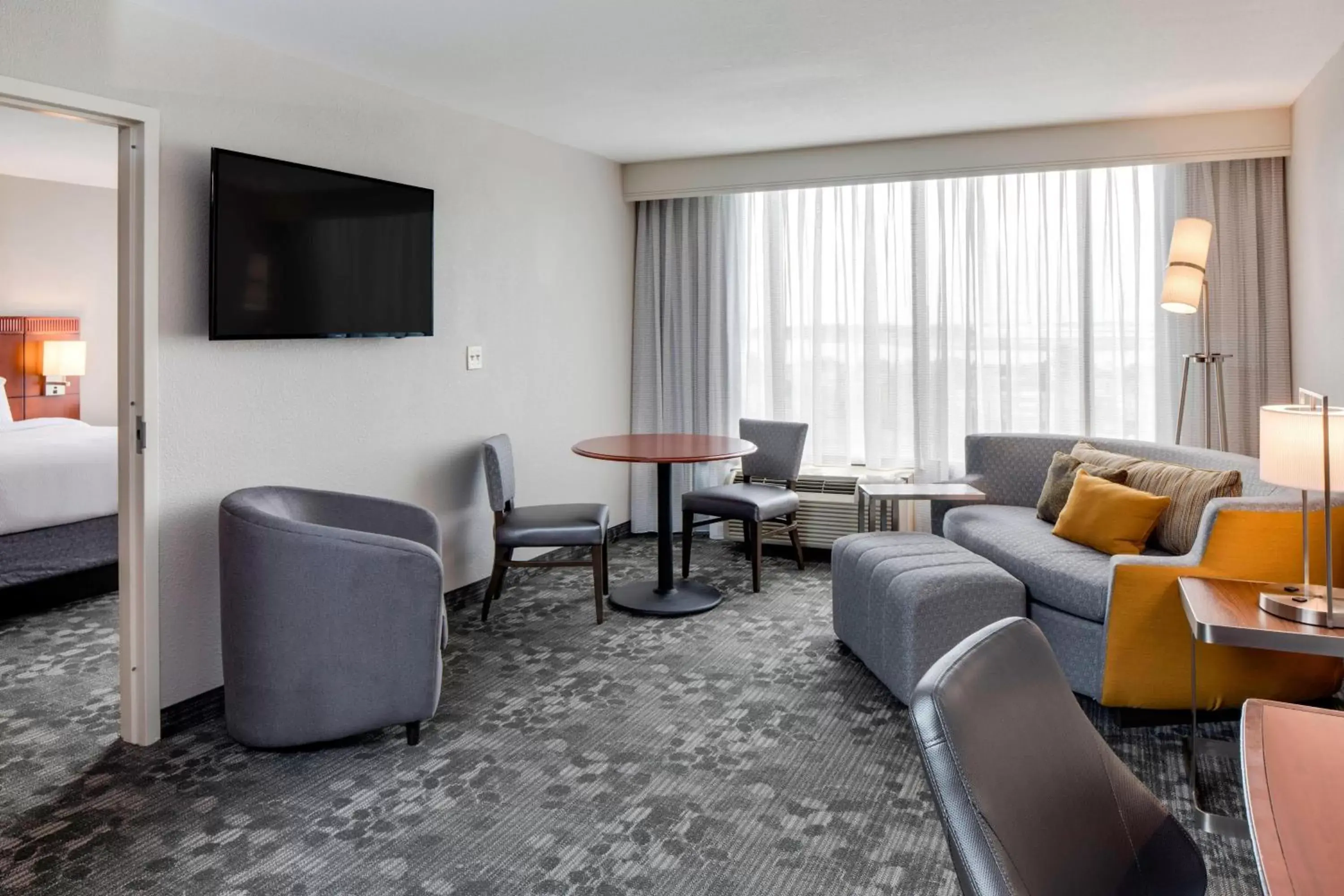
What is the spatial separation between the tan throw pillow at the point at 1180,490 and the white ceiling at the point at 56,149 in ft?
15.6

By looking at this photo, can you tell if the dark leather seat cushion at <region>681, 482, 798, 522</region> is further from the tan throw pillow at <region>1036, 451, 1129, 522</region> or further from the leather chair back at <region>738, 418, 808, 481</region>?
the tan throw pillow at <region>1036, 451, 1129, 522</region>

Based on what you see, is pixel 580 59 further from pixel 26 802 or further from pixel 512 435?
pixel 26 802

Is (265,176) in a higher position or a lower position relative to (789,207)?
lower

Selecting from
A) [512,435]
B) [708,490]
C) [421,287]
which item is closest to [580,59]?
[421,287]

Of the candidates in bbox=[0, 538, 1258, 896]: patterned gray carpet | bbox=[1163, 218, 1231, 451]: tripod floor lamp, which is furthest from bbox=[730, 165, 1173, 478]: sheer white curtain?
bbox=[0, 538, 1258, 896]: patterned gray carpet

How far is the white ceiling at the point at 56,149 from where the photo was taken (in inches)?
189

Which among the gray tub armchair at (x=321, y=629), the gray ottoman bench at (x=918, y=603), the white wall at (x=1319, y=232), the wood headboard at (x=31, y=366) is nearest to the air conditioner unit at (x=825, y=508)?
the gray ottoman bench at (x=918, y=603)

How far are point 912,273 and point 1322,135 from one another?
2.09 metres

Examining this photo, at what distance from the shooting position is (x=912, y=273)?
5.55 m

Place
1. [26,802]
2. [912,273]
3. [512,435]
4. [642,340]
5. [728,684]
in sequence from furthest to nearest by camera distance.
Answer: [642,340], [912,273], [512,435], [728,684], [26,802]

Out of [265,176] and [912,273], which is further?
[912,273]

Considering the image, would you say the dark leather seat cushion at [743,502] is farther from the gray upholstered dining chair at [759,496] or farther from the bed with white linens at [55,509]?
the bed with white linens at [55,509]

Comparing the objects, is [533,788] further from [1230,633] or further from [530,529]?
[1230,633]

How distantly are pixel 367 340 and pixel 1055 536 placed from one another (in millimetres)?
3052
